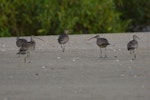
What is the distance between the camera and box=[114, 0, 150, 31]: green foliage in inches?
1242

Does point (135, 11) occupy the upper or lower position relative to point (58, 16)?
upper

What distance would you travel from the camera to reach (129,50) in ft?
62.3

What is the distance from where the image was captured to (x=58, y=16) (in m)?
28.3

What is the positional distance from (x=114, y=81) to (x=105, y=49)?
5.88 m

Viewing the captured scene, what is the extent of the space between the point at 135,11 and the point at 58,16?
456 centimetres

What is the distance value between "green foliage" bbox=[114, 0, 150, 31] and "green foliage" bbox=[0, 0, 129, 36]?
242 cm

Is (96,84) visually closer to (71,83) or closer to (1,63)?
(71,83)

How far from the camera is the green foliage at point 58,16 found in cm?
2830

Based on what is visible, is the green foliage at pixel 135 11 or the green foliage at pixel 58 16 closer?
the green foliage at pixel 58 16

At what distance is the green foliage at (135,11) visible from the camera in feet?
104

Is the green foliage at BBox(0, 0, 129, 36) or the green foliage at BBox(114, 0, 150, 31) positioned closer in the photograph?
the green foliage at BBox(0, 0, 129, 36)

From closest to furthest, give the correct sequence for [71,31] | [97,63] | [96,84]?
[96,84], [97,63], [71,31]

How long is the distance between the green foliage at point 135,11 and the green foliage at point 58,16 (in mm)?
2422

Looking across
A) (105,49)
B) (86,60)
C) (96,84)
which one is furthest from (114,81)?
(105,49)
